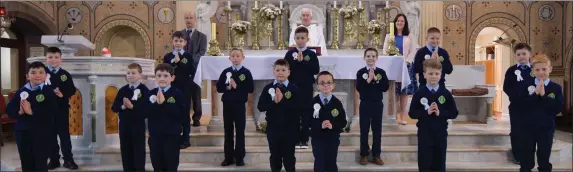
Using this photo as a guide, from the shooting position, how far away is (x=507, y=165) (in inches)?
207

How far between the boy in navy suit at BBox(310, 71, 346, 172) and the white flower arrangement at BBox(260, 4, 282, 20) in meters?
3.36

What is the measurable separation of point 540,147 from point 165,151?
3.44 metres

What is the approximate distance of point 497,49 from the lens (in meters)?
13.0

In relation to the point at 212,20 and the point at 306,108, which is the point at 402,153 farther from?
the point at 212,20

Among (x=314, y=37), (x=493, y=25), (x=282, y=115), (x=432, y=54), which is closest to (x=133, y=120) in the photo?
(x=282, y=115)

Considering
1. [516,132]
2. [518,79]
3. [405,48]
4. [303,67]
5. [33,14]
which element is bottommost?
[516,132]

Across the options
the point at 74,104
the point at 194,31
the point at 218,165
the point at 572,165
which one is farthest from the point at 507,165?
the point at 74,104

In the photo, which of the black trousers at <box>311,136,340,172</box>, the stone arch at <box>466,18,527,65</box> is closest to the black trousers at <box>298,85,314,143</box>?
the black trousers at <box>311,136,340,172</box>

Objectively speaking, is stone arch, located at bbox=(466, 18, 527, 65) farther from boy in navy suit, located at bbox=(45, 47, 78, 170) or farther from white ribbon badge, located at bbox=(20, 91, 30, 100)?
white ribbon badge, located at bbox=(20, 91, 30, 100)

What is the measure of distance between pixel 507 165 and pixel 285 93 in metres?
2.62

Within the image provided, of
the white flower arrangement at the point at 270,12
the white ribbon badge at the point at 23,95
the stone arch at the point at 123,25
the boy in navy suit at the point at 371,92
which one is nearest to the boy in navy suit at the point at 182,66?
the white ribbon badge at the point at 23,95

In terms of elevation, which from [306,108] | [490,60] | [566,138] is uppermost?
[490,60]

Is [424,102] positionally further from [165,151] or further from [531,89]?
[165,151]

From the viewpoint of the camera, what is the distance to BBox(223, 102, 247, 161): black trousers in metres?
4.98
